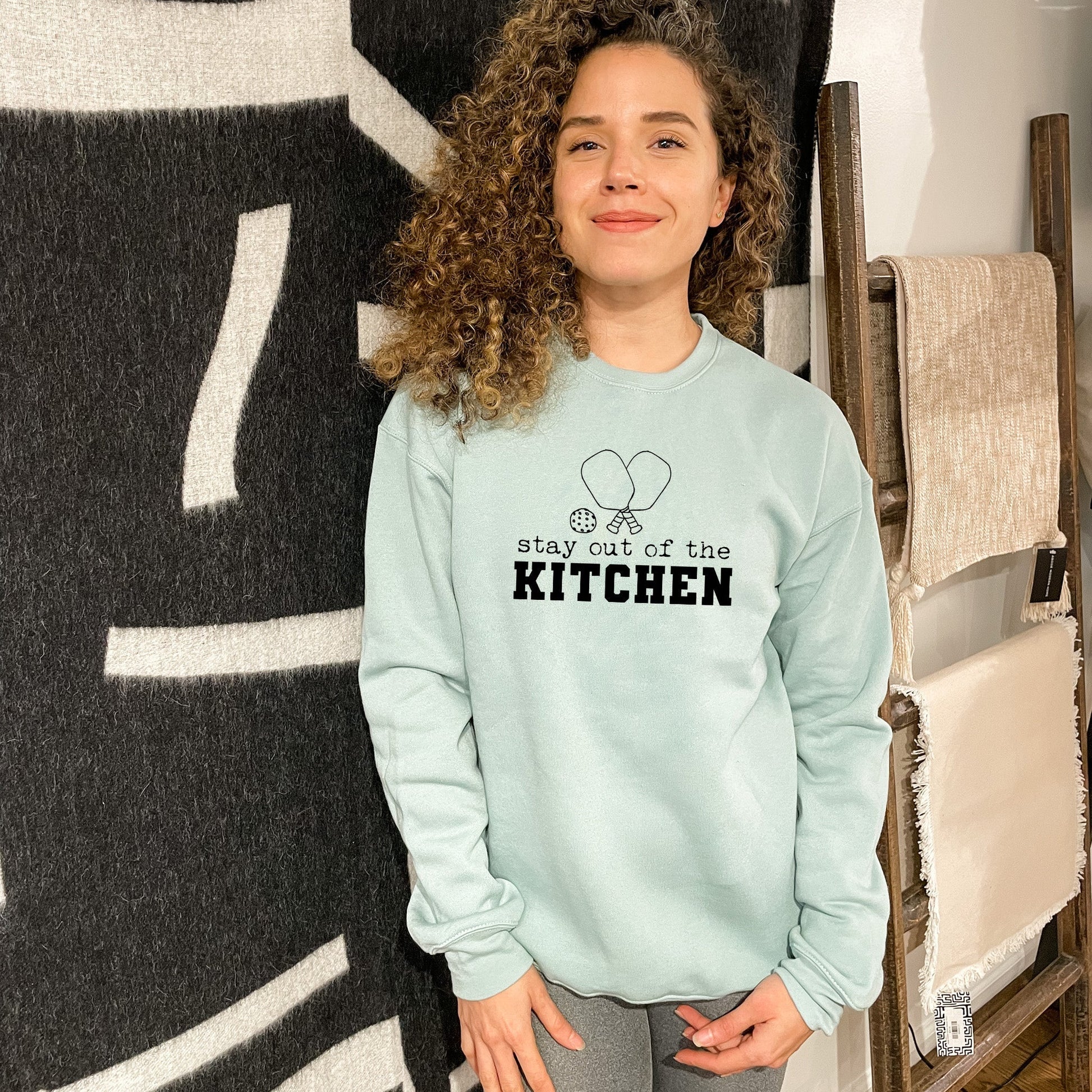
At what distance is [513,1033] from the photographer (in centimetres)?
84

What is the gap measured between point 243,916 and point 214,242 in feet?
1.91

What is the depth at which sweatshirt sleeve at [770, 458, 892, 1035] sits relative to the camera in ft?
2.95

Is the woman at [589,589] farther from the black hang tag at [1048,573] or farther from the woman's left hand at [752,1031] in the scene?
the black hang tag at [1048,573]

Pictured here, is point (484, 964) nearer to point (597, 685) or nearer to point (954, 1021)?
point (597, 685)

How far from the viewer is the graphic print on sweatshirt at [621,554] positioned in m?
0.84

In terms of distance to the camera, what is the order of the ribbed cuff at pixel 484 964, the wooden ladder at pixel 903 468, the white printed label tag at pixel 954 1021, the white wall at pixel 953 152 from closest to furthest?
1. the ribbed cuff at pixel 484 964
2. the wooden ladder at pixel 903 468
3. the white wall at pixel 953 152
4. the white printed label tag at pixel 954 1021

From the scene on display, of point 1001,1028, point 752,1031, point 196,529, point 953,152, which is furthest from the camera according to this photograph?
point 1001,1028

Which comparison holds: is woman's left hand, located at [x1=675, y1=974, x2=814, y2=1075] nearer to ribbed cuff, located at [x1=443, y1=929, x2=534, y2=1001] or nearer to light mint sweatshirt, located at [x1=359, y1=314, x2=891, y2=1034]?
light mint sweatshirt, located at [x1=359, y1=314, x2=891, y2=1034]

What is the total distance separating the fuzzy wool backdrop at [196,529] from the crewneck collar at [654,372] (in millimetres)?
211

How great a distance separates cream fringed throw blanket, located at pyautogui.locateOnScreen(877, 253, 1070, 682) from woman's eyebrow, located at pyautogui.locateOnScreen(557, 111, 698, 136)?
51 centimetres

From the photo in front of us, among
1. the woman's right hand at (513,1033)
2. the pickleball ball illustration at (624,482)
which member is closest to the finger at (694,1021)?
the woman's right hand at (513,1033)

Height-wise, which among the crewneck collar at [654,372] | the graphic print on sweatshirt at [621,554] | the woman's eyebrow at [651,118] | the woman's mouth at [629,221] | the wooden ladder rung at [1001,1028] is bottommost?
the wooden ladder rung at [1001,1028]

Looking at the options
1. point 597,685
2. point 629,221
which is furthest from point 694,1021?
point 629,221

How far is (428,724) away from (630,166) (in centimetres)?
51
